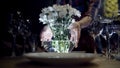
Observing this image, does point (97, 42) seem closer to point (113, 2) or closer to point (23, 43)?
point (113, 2)

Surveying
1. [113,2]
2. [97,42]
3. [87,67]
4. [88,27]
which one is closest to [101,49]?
[97,42]

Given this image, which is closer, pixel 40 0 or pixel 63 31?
pixel 63 31

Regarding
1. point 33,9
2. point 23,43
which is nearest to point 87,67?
point 23,43

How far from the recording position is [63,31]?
1.14 m

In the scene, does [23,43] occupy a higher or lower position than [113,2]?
lower

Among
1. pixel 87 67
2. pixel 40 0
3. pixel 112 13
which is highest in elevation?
pixel 40 0

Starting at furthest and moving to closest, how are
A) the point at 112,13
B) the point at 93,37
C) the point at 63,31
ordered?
the point at 93,37 < the point at 112,13 < the point at 63,31

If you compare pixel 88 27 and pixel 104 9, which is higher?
pixel 104 9

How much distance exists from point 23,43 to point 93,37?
55 centimetres

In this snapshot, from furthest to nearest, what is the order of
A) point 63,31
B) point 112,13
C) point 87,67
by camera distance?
point 112,13 → point 63,31 → point 87,67

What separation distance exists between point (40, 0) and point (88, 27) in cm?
44

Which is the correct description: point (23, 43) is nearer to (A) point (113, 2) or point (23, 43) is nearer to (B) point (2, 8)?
(B) point (2, 8)

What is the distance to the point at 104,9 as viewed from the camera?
1.77m

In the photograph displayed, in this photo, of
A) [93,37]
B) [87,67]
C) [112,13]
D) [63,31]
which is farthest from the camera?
[93,37]
